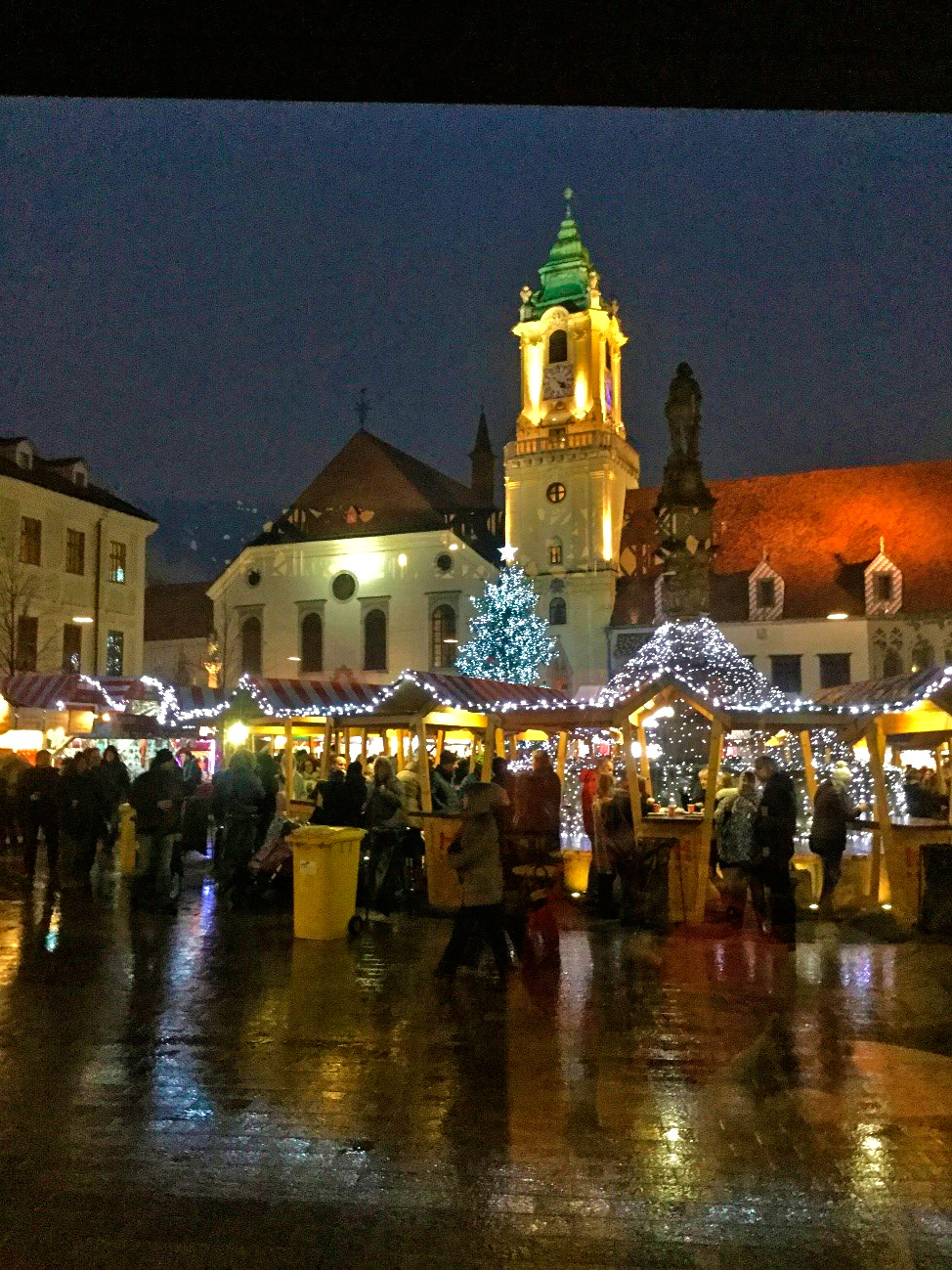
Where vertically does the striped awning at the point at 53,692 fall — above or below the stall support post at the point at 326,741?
above

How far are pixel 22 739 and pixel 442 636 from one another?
26.0 meters

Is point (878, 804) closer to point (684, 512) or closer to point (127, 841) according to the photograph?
point (127, 841)

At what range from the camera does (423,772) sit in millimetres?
14867

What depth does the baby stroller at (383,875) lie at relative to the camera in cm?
1242

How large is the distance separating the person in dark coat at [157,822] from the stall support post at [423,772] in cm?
312

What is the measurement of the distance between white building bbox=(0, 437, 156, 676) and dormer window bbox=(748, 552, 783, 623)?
22.6 metres

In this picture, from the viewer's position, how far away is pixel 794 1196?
474 centimetres

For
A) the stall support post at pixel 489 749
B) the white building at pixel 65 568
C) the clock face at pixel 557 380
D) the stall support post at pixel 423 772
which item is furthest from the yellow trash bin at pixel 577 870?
the clock face at pixel 557 380

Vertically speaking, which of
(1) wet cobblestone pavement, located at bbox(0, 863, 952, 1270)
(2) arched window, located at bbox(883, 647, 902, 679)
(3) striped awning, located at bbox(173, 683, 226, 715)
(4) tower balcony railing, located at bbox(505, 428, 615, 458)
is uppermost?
(4) tower balcony railing, located at bbox(505, 428, 615, 458)

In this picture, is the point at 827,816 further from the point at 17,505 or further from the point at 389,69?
the point at 17,505

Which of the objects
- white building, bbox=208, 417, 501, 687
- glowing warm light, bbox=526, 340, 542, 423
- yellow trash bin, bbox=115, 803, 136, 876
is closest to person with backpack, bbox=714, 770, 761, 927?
A: yellow trash bin, bbox=115, 803, 136, 876

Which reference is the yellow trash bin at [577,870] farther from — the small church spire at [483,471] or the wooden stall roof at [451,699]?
the small church spire at [483,471]

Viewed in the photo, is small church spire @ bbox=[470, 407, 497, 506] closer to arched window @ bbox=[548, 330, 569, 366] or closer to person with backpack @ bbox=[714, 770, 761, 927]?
arched window @ bbox=[548, 330, 569, 366]

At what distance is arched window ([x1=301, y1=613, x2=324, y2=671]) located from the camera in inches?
1939
